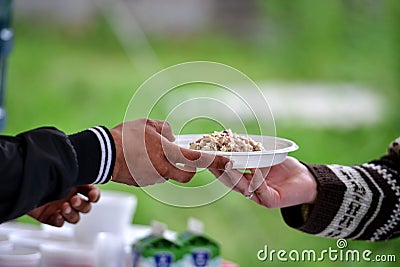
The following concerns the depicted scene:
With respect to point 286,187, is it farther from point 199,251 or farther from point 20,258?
point 20,258

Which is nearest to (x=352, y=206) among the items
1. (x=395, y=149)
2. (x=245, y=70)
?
(x=395, y=149)

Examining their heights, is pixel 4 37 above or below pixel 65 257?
above

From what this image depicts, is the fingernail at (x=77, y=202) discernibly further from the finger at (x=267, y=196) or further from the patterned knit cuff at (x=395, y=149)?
the patterned knit cuff at (x=395, y=149)

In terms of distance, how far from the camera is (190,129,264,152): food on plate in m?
1.15

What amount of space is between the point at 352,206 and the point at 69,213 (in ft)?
1.68

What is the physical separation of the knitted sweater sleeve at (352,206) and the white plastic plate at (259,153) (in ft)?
0.63

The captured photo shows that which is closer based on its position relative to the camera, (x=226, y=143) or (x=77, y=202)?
(x=226, y=143)

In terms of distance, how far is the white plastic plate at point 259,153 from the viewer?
113cm

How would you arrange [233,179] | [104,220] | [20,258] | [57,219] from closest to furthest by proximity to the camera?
[233,179] < [57,219] < [20,258] < [104,220]

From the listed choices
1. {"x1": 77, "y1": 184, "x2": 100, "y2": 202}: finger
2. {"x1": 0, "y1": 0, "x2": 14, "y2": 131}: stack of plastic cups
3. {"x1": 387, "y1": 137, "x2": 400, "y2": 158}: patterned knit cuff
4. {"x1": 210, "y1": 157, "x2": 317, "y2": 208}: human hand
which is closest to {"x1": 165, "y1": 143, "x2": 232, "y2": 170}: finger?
{"x1": 210, "y1": 157, "x2": 317, "y2": 208}: human hand

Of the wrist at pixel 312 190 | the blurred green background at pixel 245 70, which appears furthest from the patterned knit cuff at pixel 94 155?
the blurred green background at pixel 245 70

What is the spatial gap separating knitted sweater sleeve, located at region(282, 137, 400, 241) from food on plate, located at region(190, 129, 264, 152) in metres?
0.27

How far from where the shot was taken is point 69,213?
4.66ft

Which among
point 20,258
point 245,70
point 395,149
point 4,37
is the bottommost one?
point 20,258
